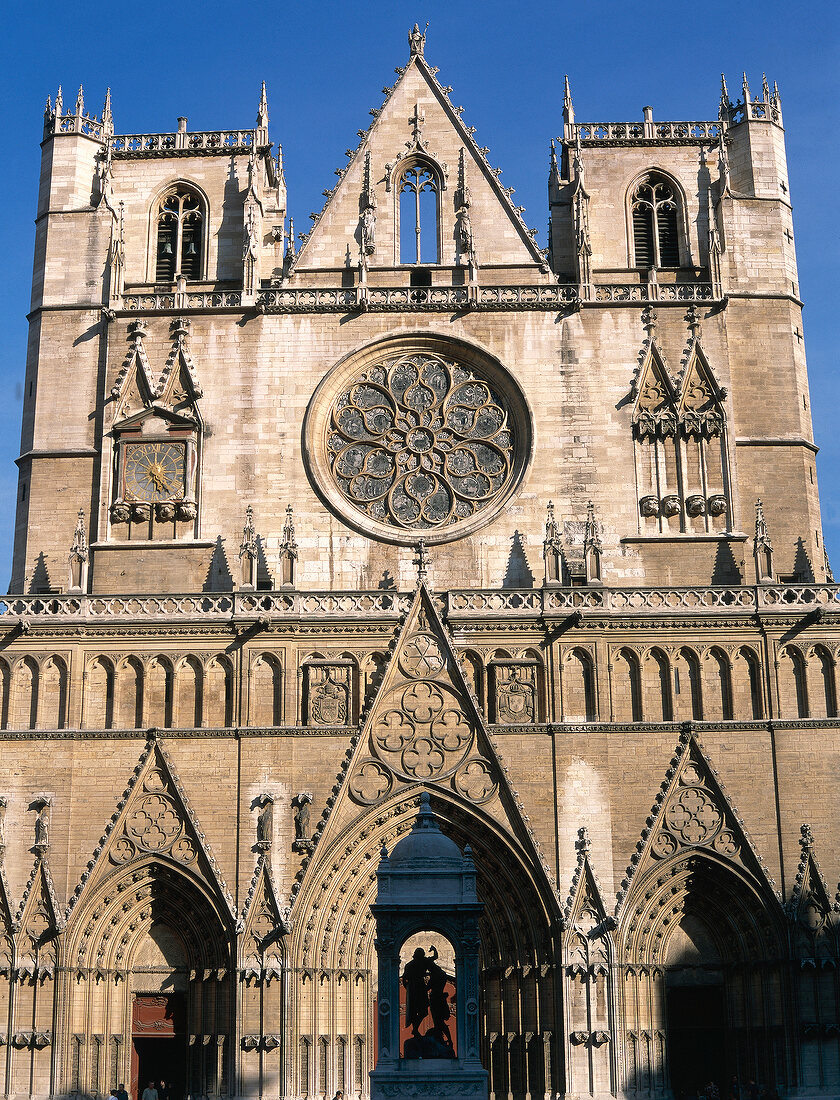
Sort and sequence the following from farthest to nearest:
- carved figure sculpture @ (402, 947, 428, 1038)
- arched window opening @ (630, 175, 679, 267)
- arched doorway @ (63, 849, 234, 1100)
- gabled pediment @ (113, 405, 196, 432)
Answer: arched window opening @ (630, 175, 679, 267) < gabled pediment @ (113, 405, 196, 432) < arched doorway @ (63, 849, 234, 1100) < carved figure sculpture @ (402, 947, 428, 1038)

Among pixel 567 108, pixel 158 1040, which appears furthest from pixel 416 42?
pixel 158 1040

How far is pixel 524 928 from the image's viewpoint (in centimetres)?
2731

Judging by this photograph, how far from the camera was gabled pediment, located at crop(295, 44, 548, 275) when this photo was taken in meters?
32.8

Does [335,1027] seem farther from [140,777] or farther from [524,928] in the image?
[140,777]

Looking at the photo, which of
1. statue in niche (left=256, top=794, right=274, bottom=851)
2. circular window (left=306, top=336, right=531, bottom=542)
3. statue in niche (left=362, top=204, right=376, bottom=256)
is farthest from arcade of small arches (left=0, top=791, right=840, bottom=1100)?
statue in niche (left=362, top=204, right=376, bottom=256)

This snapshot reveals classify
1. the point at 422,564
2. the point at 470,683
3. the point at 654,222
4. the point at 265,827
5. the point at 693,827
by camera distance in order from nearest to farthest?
the point at 265,827 < the point at 693,827 < the point at 470,683 < the point at 422,564 < the point at 654,222

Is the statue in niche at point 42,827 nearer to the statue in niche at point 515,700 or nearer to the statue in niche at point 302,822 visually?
the statue in niche at point 302,822

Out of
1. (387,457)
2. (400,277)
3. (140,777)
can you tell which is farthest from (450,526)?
(140,777)

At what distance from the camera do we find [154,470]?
31109 mm

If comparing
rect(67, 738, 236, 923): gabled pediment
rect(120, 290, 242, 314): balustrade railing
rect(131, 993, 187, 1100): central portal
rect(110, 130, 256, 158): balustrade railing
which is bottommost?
rect(131, 993, 187, 1100): central portal

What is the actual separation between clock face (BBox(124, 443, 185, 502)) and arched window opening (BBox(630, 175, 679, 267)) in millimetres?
10774

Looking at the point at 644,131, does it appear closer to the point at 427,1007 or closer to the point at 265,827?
the point at 265,827

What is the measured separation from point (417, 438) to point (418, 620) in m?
4.57

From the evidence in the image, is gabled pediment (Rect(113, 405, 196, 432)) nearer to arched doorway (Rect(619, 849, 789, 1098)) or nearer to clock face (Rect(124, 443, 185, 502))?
clock face (Rect(124, 443, 185, 502))
